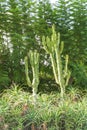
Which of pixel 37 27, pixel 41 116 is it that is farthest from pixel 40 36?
pixel 41 116

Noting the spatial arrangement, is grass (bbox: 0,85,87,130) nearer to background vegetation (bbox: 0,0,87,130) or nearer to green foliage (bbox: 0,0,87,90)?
background vegetation (bbox: 0,0,87,130)

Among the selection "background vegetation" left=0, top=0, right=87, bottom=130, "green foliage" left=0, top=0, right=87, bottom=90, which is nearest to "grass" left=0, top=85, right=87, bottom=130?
"background vegetation" left=0, top=0, right=87, bottom=130

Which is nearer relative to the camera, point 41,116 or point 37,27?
point 41,116

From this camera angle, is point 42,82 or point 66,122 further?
point 42,82

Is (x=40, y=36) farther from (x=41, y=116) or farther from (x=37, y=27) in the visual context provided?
(x=41, y=116)

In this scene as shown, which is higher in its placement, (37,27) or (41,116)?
(37,27)

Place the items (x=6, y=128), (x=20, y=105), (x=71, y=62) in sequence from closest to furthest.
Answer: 1. (x=6, y=128)
2. (x=20, y=105)
3. (x=71, y=62)

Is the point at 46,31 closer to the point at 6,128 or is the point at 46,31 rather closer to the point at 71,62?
the point at 71,62

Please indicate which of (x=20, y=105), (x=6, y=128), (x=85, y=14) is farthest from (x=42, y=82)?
(x=6, y=128)

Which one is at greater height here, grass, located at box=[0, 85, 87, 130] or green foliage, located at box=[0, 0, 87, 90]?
green foliage, located at box=[0, 0, 87, 90]

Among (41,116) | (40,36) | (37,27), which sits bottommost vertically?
(41,116)

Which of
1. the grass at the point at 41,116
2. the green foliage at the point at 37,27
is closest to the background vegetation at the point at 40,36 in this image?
the green foliage at the point at 37,27

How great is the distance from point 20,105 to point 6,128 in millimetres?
440

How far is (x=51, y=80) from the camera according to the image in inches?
251
